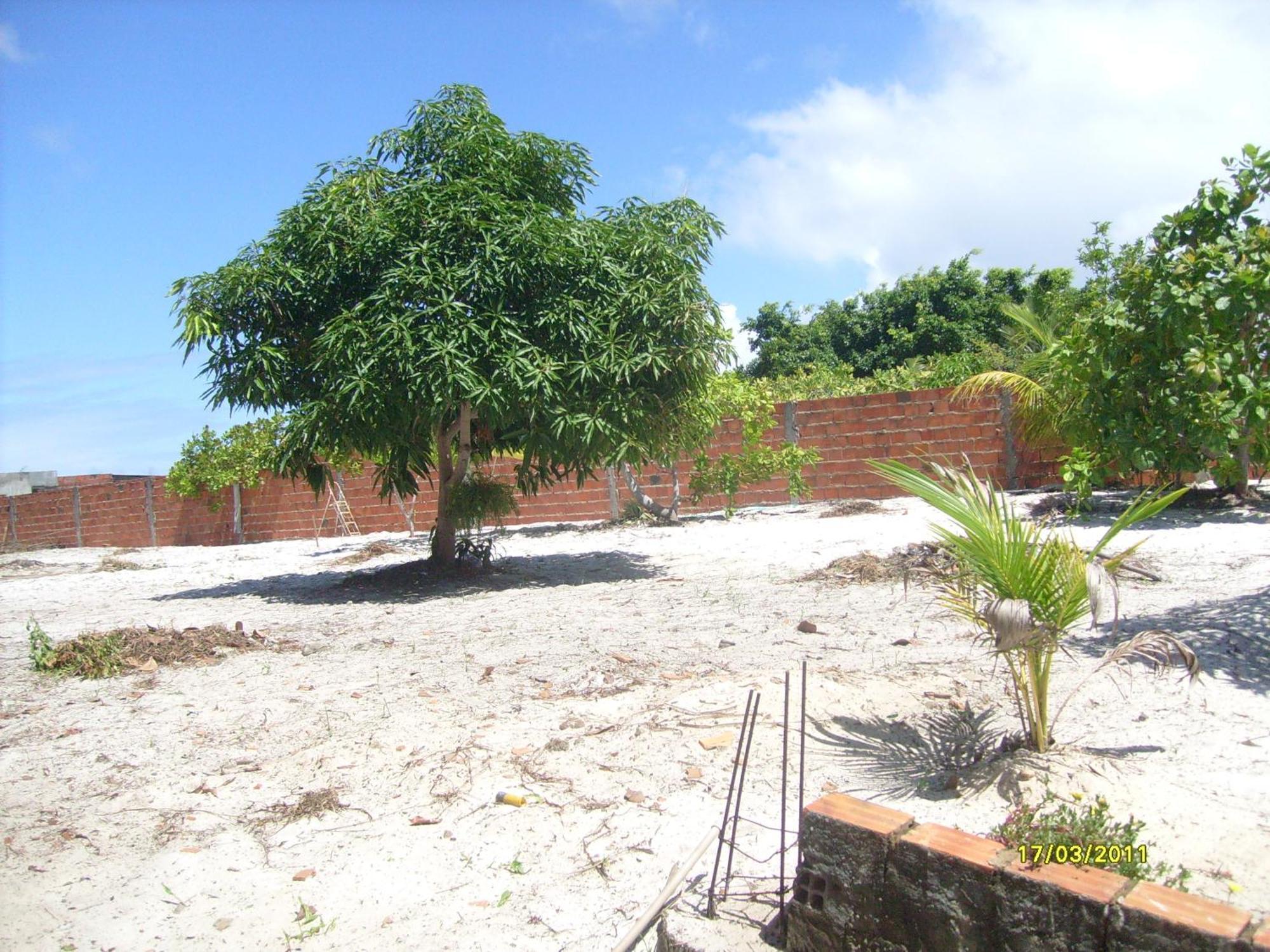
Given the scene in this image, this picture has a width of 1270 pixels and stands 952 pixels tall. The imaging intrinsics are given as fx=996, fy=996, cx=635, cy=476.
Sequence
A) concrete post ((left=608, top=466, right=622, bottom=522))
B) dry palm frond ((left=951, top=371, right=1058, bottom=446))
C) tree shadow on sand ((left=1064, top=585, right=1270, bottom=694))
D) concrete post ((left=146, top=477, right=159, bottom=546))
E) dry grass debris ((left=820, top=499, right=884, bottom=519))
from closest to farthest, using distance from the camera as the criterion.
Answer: tree shadow on sand ((left=1064, top=585, right=1270, bottom=694))
dry palm frond ((left=951, top=371, right=1058, bottom=446))
dry grass debris ((left=820, top=499, right=884, bottom=519))
concrete post ((left=608, top=466, right=622, bottom=522))
concrete post ((left=146, top=477, right=159, bottom=546))

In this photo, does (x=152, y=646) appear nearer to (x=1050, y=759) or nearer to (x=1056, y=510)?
(x=1050, y=759)

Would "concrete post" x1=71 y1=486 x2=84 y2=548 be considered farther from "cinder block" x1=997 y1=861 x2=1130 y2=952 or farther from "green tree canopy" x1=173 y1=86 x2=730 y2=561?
"cinder block" x1=997 y1=861 x2=1130 y2=952

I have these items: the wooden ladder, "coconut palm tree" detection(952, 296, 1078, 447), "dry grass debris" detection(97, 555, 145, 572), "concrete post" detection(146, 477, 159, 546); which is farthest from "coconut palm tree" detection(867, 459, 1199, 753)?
"concrete post" detection(146, 477, 159, 546)

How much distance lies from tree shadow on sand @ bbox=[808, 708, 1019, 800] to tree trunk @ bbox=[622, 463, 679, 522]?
923 cm

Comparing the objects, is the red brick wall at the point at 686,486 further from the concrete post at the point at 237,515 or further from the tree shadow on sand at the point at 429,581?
the tree shadow on sand at the point at 429,581

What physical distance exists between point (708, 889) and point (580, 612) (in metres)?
4.61

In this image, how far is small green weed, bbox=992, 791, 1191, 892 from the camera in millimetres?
2787

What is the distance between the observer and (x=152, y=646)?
7.13m

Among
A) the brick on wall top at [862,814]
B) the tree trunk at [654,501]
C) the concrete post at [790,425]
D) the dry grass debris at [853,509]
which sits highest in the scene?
the concrete post at [790,425]

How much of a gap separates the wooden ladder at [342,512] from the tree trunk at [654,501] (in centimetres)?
697

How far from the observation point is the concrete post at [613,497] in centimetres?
1564

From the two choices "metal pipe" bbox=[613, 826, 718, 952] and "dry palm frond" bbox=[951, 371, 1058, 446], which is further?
"dry palm frond" bbox=[951, 371, 1058, 446]

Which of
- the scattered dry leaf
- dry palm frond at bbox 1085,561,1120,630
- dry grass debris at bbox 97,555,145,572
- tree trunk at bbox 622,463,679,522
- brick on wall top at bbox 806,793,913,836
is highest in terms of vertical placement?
tree trunk at bbox 622,463,679,522

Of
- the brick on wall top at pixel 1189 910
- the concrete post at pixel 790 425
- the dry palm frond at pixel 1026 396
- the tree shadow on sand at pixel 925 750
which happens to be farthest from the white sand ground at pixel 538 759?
the concrete post at pixel 790 425
